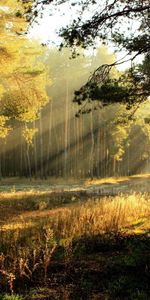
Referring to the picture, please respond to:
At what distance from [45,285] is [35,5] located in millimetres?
5026

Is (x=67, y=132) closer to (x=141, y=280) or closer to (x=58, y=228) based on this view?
(x=58, y=228)

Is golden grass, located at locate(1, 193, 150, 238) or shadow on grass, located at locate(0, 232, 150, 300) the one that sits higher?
golden grass, located at locate(1, 193, 150, 238)

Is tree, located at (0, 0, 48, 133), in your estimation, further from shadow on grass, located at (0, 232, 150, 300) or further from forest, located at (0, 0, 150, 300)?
shadow on grass, located at (0, 232, 150, 300)

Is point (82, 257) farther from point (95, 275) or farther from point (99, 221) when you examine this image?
point (99, 221)

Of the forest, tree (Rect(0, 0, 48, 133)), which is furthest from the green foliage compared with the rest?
tree (Rect(0, 0, 48, 133))

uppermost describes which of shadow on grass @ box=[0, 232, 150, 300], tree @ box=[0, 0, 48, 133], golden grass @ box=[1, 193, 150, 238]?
tree @ box=[0, 0, 48, 133]

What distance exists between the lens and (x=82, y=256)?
25.1ft

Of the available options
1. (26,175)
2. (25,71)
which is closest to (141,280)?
(25,71)

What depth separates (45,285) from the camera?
610cm

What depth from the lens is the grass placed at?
5.91m

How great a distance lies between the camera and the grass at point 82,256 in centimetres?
591

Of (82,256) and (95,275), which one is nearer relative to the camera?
(95,275)

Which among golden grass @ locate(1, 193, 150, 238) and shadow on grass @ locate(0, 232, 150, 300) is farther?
golden grass @ locate(1, 193, 150, 238)

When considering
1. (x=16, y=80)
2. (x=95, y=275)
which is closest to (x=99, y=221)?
(x=95, y=275)
